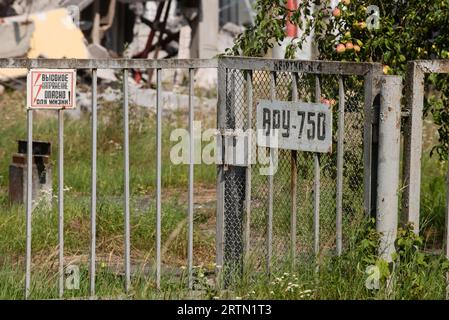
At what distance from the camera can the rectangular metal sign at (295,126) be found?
598 centimetres

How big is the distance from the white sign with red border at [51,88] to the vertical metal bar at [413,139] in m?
1.78

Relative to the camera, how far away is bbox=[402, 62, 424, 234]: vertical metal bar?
6.05 meters

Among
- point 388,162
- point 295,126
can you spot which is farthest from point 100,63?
point 388,162

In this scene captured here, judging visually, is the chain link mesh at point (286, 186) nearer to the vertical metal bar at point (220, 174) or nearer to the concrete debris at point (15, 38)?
the vertical metal bar at point (220, 174)

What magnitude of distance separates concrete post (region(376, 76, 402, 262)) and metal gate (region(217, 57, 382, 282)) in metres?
0.05

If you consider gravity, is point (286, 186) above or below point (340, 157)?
below

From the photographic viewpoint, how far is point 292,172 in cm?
618

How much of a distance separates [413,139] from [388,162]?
22 cm

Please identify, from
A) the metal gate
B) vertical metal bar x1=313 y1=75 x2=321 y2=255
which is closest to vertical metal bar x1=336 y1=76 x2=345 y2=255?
the metal gate

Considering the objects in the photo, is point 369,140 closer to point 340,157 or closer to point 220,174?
point 340,157

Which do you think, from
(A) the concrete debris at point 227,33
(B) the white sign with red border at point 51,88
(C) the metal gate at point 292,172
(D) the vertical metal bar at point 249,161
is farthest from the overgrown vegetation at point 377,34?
(A) the concrete debris at point 227,33
